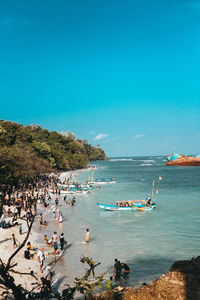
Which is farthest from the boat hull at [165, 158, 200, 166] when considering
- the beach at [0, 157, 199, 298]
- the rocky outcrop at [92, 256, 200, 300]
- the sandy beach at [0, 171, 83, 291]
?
the rocky outcrop at [92, 256, 200, 300]

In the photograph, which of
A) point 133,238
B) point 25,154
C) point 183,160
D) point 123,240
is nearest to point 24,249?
point 123,240

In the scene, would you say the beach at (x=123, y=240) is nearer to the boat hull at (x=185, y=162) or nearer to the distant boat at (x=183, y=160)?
the boat hull at (x=185, y=162)

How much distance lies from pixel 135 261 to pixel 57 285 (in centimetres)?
614

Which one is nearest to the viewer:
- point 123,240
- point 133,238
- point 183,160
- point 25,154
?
point 123,240

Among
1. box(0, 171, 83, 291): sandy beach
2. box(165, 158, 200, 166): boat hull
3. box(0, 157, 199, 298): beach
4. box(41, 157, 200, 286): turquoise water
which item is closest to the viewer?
box(0, 171, 83, 291): sandy beach

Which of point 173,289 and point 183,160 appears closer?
point 173,289

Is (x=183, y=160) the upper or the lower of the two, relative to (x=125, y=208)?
upper

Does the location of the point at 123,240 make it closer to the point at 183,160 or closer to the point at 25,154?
the point at 25,154

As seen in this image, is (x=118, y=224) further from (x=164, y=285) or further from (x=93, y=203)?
(x=164, y=285)

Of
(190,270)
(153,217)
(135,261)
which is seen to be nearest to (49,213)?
(153,217)

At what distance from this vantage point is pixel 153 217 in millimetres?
30766

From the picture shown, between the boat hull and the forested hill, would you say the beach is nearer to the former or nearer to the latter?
the forested hill

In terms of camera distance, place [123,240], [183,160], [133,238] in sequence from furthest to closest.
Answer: [183,160]
[133,238]
[123,240]

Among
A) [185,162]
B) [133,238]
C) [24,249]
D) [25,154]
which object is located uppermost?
[25,154]
